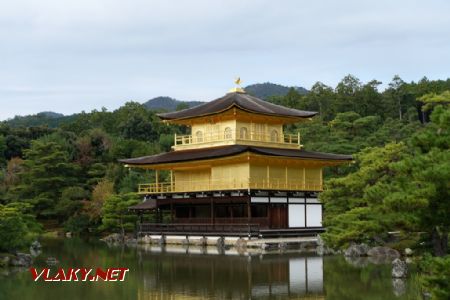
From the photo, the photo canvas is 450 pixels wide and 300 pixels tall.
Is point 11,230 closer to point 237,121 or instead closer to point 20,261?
point 20,261

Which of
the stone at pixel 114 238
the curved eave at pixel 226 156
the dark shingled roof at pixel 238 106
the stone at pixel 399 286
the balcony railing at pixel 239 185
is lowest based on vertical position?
the stone at pixel 114 238

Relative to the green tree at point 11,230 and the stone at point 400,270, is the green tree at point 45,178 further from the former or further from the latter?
the stone at point 400,270

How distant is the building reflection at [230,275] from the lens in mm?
19703

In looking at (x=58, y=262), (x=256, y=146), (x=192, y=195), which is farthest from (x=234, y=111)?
(x=58, y=262)

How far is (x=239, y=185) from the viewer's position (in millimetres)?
40969

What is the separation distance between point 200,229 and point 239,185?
4.14 m

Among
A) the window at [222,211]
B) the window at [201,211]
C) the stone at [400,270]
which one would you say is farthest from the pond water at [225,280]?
the window at [201,211]

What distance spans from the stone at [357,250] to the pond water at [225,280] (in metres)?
0.91

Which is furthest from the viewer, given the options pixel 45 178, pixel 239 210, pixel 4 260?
pixel 45 178

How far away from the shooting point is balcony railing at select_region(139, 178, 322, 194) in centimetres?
4056

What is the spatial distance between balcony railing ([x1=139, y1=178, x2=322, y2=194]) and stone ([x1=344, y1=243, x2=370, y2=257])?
28.2 ft

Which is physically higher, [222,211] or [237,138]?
[237,138]

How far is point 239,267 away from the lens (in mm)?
26875

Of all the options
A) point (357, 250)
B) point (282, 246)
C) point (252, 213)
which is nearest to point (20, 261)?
point (282, 246)
